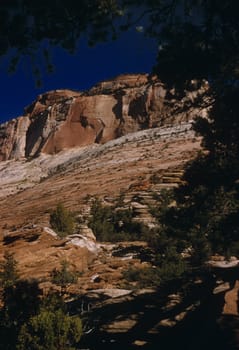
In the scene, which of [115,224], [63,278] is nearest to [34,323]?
[63,278]

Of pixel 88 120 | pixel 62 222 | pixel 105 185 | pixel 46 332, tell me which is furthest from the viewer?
pixel 88 120

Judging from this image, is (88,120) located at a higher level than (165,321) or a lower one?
higher

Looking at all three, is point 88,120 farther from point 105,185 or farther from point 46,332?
point 46,332

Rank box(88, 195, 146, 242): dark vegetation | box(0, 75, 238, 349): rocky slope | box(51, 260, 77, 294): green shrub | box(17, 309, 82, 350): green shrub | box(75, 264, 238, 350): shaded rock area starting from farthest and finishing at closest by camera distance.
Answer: box(88, 195, 146, 242): dark vegetation → box(51, 260, 77, 294): green shrub → box(0, 75, 238, 349): rocky slope → box(17, 309, 82, 350): green shrub → box(75, 264, 238, 350): shaded rock area

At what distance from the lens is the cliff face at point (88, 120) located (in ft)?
252

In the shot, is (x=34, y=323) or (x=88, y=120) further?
(x=88, y=120)

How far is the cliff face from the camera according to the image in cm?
7669

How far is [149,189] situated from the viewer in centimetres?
3141

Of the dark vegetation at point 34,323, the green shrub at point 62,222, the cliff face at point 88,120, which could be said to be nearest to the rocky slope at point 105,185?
the cliff face at point 88,120

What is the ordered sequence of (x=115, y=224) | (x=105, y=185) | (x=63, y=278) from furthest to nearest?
1. (x=105, y=185)
2. (x=115, y=224)
3. (x=63, y=278)

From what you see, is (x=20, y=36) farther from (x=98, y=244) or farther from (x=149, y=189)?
(x=149, y=189)

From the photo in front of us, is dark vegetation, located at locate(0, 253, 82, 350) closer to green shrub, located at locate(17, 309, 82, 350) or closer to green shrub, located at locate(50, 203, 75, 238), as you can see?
green shrub, located at locate(17, 309, 82, 350)

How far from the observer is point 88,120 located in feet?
269

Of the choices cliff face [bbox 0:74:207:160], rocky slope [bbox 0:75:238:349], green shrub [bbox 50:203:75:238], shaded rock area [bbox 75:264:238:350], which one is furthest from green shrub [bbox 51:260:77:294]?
cliff face [bbox 0:74:207:160]
